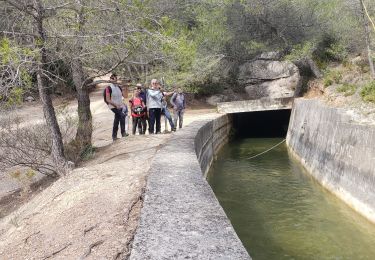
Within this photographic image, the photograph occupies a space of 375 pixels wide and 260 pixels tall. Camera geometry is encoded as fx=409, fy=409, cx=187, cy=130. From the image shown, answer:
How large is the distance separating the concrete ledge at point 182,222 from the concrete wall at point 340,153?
5.20m

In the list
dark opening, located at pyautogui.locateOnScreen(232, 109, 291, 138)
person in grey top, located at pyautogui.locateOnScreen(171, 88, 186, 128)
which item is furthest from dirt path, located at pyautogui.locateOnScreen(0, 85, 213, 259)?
dark opening, located at pyautogui.locateOnScreen(232, 109, 291, 138)

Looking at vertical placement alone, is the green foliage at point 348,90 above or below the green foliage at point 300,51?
below

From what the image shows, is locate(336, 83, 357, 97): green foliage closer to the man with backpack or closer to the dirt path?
the man with backpack

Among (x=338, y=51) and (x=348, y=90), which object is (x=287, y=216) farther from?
(x=338, y=51)

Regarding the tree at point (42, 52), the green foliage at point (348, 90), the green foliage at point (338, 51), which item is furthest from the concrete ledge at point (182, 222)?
the green foliage at point (338, 51)

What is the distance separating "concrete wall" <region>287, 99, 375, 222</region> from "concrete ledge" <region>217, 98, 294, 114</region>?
4382 mm

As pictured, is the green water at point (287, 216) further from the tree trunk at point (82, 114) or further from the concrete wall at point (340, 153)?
the tree trunk at point (82, 114)

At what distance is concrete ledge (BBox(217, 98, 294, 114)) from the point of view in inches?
856

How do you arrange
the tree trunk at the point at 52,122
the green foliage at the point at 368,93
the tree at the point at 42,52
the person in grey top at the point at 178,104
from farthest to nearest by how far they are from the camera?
the person in grey top at the point at 178,104, the green foliage at the point at 368,93, the tree trunk at the point at 52,122, the tree at the point at 42,52

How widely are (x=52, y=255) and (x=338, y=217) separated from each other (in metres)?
7.43

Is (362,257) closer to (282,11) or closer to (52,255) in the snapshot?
(52,255)

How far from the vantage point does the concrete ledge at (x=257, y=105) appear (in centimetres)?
2175

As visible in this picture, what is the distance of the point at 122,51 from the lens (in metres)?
8.45

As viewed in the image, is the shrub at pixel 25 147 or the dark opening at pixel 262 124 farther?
the dark opening at pixel 262 124
